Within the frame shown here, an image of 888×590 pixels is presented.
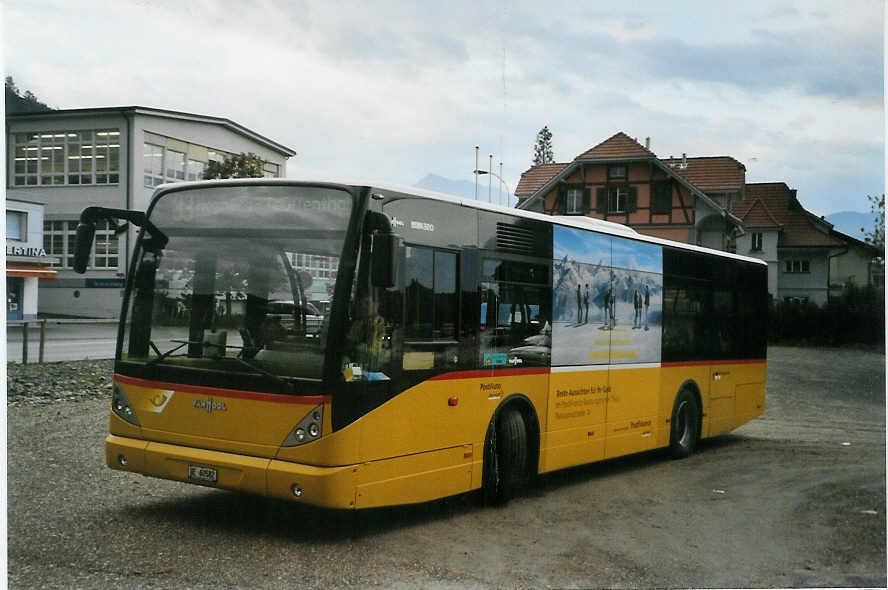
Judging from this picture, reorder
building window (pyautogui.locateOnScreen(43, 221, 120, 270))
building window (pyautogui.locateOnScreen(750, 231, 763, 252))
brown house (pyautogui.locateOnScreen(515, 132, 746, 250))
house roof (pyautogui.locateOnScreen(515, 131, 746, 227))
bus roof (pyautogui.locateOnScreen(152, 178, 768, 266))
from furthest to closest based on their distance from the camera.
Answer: building window (pyautogui.locateOnScreen(750, 231, 763, 252)) < brown house (pyautogui.locateOnScreen(515, 132, 746, 250)) < house roof (pyautogui.locateOnScreen(515, 131, 746, 227)) < building window (pyautogui.locateOnScreen(43, 221, 120, 270)) < bus roof (pyautogui.locateOnScreen(152, 178, 768, 266))

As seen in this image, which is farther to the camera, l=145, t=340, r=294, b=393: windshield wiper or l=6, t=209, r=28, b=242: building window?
l=145, t=340, r=294, b=393: windshield wiper

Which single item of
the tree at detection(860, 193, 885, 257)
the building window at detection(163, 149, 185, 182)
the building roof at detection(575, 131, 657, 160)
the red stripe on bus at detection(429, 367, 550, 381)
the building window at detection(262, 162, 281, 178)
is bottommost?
the red stripe on bus at detection(429, 367, 550, 381)

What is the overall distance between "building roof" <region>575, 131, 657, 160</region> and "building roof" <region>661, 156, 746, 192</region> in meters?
0.28

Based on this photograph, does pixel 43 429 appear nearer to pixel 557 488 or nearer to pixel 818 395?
pixel 557 488

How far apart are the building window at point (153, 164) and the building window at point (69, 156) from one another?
208 mm

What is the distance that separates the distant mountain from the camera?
733 cm

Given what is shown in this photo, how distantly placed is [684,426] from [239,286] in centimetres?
621

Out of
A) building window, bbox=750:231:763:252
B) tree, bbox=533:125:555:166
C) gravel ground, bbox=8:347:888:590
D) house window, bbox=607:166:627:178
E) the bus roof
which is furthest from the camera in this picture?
building window, bbox=750:231:763:252

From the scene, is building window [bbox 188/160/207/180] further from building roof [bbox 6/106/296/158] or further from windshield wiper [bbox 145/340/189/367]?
windshield wiper [bbox 145/340/189/367]

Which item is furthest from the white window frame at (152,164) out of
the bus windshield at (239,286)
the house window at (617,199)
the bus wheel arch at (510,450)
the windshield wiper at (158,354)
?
the house window at (617,199)

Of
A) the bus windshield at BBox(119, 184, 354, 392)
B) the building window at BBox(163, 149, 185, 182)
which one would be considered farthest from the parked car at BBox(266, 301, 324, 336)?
the building window at BBox(163, 149, 185, 182)

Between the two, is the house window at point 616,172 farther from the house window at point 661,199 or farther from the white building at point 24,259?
the white building at point 24,259

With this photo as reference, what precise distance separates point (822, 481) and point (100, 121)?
21.3 feet

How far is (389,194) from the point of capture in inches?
252
